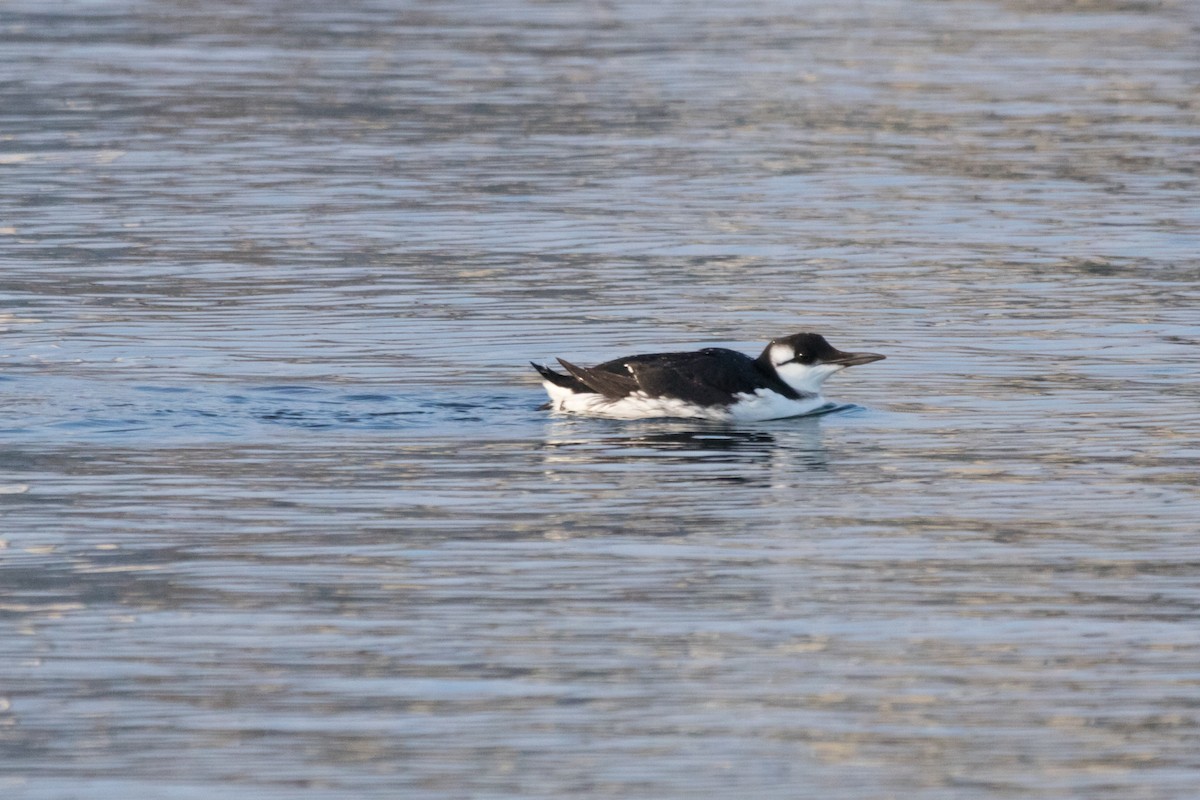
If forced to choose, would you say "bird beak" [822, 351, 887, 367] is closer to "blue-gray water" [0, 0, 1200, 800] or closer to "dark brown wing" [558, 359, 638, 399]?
"blue-gray water" [0, 0, 1200, 800]

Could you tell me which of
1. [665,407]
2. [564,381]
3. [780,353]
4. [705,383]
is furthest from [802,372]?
[564,381]

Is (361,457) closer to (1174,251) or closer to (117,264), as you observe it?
(117,264)

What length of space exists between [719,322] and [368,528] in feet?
23.5

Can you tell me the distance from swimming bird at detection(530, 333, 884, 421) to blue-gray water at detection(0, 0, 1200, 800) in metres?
0.22

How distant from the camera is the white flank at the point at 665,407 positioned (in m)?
14.2

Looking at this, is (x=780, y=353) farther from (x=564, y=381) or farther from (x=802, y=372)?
(x=564, y=381)

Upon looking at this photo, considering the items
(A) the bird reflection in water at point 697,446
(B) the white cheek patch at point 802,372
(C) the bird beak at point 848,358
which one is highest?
(C) the bird beak at point 848,358

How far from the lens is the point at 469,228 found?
2244 cm

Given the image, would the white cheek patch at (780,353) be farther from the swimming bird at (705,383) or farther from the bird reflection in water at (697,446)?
the bird reflection in water at (697,446)

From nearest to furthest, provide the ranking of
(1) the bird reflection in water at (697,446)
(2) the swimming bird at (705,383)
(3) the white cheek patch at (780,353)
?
(1) the bird reflection in water at (697,446), (2) the swimming bird at (705,383), (3) the white cheek patch at (780,353)

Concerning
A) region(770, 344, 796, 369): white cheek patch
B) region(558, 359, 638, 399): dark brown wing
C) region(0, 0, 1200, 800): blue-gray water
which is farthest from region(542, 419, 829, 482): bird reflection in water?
region(770, 344, 796, 369): white cheek patch

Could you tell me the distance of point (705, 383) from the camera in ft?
46.3

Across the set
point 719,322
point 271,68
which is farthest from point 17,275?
point 271,68

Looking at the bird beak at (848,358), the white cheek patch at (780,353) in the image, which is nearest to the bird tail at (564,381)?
the white cheek patch at (780,353)
